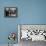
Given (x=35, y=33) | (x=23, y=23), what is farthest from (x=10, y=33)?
(x=35, y=33)

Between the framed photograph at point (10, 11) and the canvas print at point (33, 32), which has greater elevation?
the framed photograph at point (10, 11)

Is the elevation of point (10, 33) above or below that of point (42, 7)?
below

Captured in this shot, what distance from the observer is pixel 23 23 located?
4.52 m

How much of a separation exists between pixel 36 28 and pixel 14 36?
793mm

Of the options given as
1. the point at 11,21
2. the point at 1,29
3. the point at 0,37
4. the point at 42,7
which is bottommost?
the point at 0,37

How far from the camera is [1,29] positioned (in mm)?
4512

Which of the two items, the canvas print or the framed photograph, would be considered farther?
the framed photograph

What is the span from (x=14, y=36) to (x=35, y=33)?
707mm

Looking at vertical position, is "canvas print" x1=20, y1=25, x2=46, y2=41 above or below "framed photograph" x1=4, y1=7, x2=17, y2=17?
below

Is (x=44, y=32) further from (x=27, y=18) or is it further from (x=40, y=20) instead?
(x=27, y=18)

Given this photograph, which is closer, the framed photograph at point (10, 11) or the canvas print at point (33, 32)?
the canvas print at point (33, 32)

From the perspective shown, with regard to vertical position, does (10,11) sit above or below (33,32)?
above

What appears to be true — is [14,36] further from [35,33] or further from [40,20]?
[40,20]

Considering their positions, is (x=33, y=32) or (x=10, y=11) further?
(x=10, y=11)
